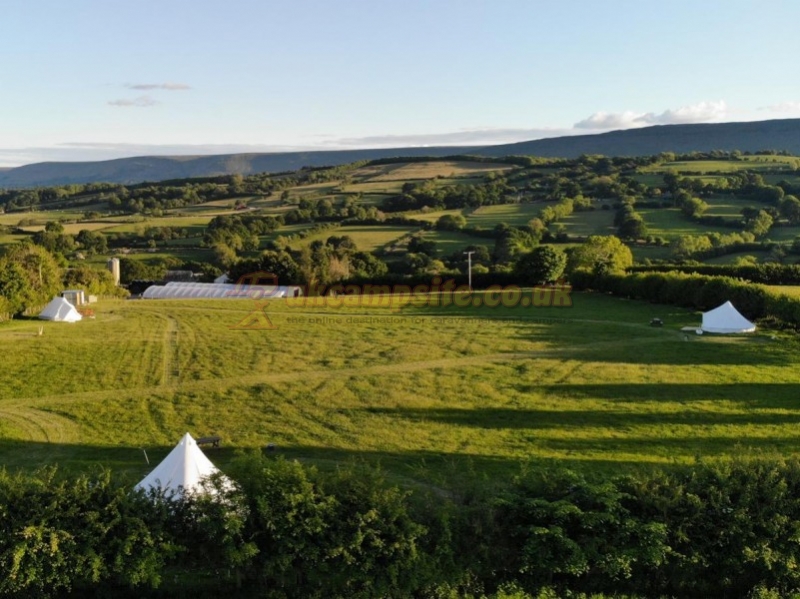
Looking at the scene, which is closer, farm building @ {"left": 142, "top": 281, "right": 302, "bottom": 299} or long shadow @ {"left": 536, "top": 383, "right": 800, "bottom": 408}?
long shadow @ {"left": 536, "top": 383, "right": 800, "bottom": 408}

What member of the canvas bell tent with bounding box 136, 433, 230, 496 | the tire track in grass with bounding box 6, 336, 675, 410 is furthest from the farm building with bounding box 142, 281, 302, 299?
the canvas bell tent with bounding box 136, 433, 230, 496

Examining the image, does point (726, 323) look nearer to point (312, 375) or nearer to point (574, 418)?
point (574, 418)

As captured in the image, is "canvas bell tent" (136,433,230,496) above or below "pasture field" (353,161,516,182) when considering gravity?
below

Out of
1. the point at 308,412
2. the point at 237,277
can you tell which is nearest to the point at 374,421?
the point at 308,412

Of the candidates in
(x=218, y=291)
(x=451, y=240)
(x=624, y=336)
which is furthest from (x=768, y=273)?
(x=218, y=291)

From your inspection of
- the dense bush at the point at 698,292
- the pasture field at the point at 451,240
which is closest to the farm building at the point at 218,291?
the pasture field at the point at 451,240

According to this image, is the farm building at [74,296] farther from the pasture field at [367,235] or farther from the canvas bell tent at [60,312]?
the pasture field at [367,235]

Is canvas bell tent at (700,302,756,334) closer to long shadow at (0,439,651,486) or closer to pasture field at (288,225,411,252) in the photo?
long shadow at (0,439,651,486)
